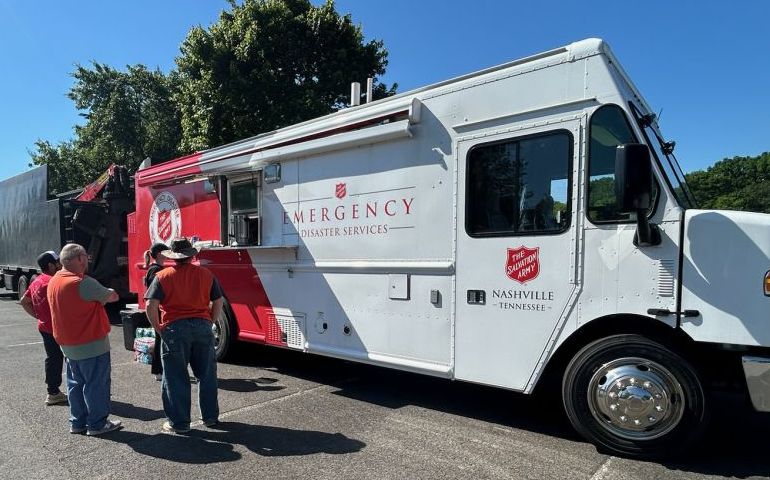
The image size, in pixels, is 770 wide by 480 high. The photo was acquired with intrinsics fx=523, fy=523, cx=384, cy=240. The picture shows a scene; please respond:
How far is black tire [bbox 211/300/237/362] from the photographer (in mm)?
6809

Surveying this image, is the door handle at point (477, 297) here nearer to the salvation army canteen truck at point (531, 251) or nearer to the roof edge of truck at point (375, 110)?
the salvation army canteen truck at point (531, 251)

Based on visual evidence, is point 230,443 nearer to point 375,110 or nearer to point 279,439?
point 279,439

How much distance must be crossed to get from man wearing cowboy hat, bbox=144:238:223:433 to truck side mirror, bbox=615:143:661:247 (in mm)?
3439

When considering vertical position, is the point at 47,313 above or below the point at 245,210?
below

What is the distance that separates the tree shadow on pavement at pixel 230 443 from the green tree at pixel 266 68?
11320 millimetres

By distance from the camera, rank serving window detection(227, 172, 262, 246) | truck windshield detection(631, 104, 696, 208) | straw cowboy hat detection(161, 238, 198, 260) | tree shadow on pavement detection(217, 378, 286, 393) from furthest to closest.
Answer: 1. serving window detection(227, 172, 262, 246)
2. tree shadow on pavement detection(217, 378, 286, 393)
3. straw cowboy hat detection(161, 238, 198, 260)
4. truck windshield detection(631, 104, 696, 208)

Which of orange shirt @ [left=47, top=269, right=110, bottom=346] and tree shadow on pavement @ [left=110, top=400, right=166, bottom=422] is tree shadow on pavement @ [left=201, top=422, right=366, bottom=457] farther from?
orange shirt @ [left=47, top=269, right=110, bottom=346]

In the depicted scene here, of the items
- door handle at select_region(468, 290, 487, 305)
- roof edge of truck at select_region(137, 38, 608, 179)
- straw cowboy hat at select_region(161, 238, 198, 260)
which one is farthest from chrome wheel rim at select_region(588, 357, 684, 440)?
straw cowboy hat at select_region(161, 238, 198, 260)

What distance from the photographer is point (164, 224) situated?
25.6 feet

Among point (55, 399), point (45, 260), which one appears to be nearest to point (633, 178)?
point (45, 260)

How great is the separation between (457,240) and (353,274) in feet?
4.18

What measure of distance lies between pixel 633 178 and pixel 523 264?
110cm

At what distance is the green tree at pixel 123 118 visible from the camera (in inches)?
901

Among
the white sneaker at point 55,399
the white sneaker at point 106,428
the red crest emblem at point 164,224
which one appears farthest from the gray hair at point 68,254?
the red crest emblem at point 164,224
